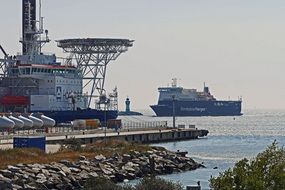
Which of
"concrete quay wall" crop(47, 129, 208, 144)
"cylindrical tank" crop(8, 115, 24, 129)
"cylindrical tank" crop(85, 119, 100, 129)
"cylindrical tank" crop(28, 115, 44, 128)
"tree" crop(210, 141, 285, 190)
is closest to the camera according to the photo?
"tree" crop(210, 141, 285, 190)

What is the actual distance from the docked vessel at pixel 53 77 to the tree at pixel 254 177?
8966 centimetres

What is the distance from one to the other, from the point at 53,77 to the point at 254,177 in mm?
93354

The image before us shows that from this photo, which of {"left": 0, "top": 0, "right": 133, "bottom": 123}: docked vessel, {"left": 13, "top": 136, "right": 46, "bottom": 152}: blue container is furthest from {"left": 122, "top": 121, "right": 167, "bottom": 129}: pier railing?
{"left": 13, "top": 136, "right": 46, "bottom": 152}: blue container

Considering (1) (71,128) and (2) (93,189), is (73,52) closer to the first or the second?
(1) (71,128)

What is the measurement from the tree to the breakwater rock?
725 inches

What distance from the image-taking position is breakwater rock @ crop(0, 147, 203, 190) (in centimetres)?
4306

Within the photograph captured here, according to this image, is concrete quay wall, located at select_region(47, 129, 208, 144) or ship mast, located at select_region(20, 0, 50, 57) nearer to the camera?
concrete quay wall, located at select_region(47, 129, 208, 144)

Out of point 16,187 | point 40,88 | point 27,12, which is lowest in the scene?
point 16,187

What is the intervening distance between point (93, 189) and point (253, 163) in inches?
366

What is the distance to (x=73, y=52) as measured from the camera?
12506cm

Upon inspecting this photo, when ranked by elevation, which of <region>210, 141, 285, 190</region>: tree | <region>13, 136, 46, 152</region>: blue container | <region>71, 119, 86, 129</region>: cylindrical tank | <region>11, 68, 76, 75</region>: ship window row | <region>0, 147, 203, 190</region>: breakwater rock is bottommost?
<region>0, 147, 203, 190</region>: breakwater rock

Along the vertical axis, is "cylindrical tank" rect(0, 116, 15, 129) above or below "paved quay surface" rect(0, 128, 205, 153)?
above

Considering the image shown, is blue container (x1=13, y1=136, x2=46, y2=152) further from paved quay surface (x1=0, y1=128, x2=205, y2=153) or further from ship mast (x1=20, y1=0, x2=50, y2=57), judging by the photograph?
ship mast (x1=20, y1=0, x2=50, y2=57)

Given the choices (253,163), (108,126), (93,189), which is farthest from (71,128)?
(253,163)
